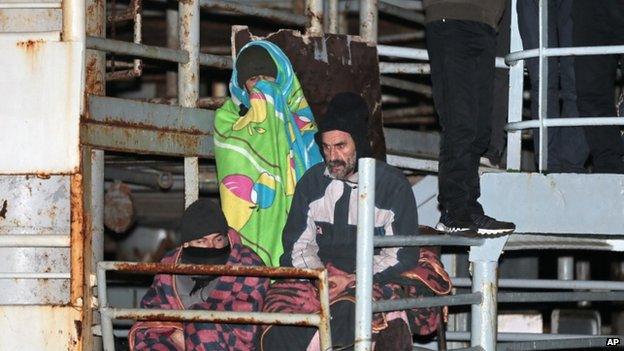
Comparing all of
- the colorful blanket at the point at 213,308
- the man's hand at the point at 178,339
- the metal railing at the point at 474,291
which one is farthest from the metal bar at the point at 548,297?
the man's hand at the point at 178,339

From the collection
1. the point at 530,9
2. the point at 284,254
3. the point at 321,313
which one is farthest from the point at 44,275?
the point at 530,9

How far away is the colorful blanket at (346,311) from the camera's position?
240 inches

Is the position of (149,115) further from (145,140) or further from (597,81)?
(597,81)

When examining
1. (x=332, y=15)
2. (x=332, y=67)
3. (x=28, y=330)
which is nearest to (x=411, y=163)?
(x=332, y=67)

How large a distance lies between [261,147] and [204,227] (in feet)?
2.56

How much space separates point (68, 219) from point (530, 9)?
275cm

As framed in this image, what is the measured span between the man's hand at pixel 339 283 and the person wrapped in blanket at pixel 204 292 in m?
0.35

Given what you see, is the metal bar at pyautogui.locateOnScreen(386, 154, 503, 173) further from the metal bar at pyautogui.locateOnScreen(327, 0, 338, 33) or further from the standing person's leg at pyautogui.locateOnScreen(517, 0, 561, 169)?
the standing person's leg at pyautogui.locateOnScreen(517, 0, 561, 169)

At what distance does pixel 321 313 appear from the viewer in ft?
18.8

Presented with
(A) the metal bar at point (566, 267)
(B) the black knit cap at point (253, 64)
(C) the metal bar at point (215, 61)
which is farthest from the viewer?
(A) the metal bar at point (566, 267)

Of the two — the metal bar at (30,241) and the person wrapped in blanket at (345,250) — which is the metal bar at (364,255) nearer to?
the person wrapped in blanket at (345,250)

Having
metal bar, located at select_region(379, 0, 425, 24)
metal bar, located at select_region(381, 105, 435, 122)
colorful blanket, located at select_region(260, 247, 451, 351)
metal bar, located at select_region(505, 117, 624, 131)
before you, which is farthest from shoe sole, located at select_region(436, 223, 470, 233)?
metal bar, located at select_region(381, 105, 435, 122)

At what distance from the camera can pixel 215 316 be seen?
593cm

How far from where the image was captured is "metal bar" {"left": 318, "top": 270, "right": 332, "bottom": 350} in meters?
5.73
